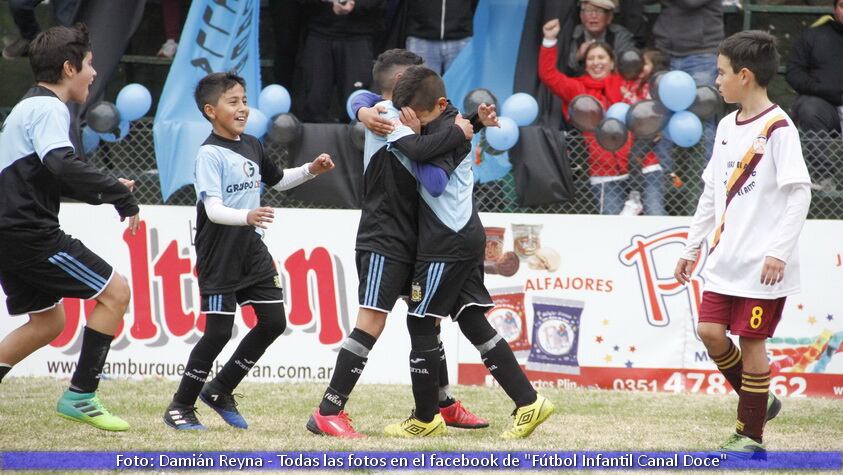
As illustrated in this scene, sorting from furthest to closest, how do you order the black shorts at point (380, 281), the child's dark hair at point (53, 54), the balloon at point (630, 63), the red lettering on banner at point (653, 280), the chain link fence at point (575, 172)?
the balloon at point (630, 63)
the chain link fence at point (575, 172)
the red lettering on banner at point (653, 280)
the black shorts at point (380, 281)
the child's dark hair at point (53, 54)

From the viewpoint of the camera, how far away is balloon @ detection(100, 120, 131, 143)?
26.7 ft

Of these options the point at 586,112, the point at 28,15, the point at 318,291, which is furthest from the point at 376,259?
the point at 28,15

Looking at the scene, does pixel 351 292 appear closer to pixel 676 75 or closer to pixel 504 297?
pixel 504 297

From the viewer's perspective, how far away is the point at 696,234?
529 centimetres

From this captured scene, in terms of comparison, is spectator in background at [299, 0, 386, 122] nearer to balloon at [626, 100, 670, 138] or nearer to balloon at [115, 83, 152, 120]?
balloon at [115, 83, 152, 120]

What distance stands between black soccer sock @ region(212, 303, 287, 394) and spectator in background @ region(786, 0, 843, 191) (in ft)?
14.9

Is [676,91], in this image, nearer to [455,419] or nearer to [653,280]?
[653,280]

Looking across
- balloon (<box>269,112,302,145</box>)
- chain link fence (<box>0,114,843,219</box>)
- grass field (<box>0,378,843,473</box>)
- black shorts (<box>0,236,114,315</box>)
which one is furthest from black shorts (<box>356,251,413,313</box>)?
chain link fence (<box>0,114,843,219</box>)

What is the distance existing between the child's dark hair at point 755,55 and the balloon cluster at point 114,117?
15.3ft

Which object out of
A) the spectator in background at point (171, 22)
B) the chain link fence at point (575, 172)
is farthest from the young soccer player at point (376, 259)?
the spectator in background at point (171, 22)

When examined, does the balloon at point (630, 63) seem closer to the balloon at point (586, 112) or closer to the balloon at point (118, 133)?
the balloon at point (586, 112)

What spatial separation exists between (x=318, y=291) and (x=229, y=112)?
2.51m

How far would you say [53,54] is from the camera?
207 inches

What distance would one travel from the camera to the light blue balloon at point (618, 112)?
8.12m
